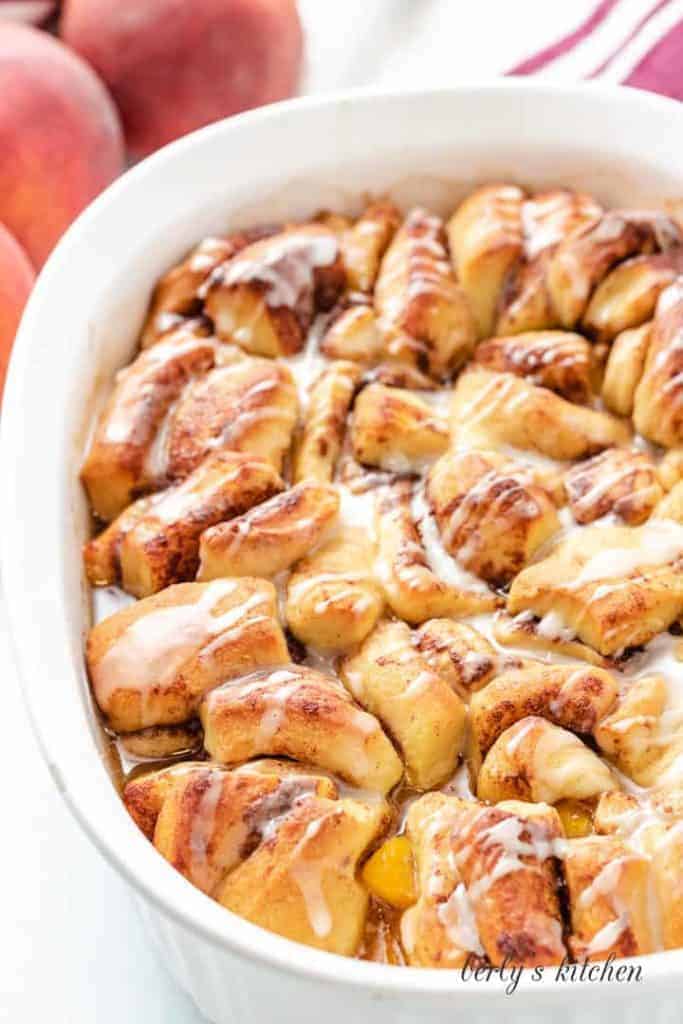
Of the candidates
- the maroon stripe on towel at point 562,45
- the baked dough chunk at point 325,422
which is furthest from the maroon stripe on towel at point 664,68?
the baked dough chunk at point 325,422

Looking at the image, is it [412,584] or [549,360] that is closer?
[412,584]

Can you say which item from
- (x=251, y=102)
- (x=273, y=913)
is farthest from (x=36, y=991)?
(x=251, y=102)

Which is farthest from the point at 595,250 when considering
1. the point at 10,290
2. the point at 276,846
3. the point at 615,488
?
the point at 276,846

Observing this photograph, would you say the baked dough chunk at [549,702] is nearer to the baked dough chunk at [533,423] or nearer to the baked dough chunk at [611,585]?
the baked dough chunk at [611,585]

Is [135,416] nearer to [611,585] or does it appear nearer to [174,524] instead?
[174,524]

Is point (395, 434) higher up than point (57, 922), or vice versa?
point (395, 434)

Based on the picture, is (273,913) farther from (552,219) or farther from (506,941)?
(552,219)

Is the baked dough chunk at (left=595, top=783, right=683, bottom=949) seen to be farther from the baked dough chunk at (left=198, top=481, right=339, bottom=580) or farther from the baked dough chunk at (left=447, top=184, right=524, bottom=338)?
the baked dough chunk at (left=447, top=184, right=524, bottom=338)
